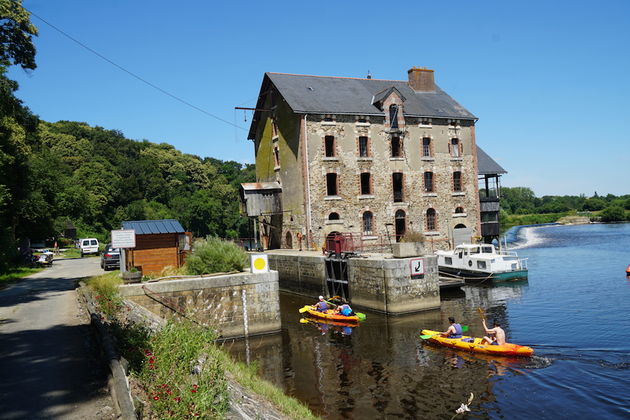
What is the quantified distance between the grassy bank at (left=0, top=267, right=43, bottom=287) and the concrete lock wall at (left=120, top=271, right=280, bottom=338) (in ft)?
32.1

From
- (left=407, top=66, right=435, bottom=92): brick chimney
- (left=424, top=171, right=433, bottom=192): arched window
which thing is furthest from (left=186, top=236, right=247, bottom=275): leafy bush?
(left=407, top=66, right=435, bottom=92): brick chimney

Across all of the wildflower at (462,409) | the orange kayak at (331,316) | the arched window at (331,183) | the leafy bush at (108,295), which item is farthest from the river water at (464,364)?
the arched window at (331,183)

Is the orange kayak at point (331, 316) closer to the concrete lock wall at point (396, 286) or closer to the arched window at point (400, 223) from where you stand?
the concrete lock wall at point (396, 286)

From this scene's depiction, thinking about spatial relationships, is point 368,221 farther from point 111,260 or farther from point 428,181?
point 111,260

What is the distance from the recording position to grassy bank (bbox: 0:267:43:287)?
21673 mm

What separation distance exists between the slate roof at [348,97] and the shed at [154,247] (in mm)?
13198

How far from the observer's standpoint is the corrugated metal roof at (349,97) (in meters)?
30.6

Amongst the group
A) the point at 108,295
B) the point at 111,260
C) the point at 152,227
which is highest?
the point at 152,227

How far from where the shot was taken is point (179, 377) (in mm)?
6383

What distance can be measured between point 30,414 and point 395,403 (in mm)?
7748

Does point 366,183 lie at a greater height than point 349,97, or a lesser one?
lesser

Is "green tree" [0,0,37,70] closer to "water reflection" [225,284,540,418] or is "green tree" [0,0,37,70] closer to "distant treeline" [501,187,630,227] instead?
"water reflection" [225,284,540,418]

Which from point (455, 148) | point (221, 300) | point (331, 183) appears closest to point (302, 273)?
point (331, 183)

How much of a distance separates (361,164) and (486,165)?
12050mm
